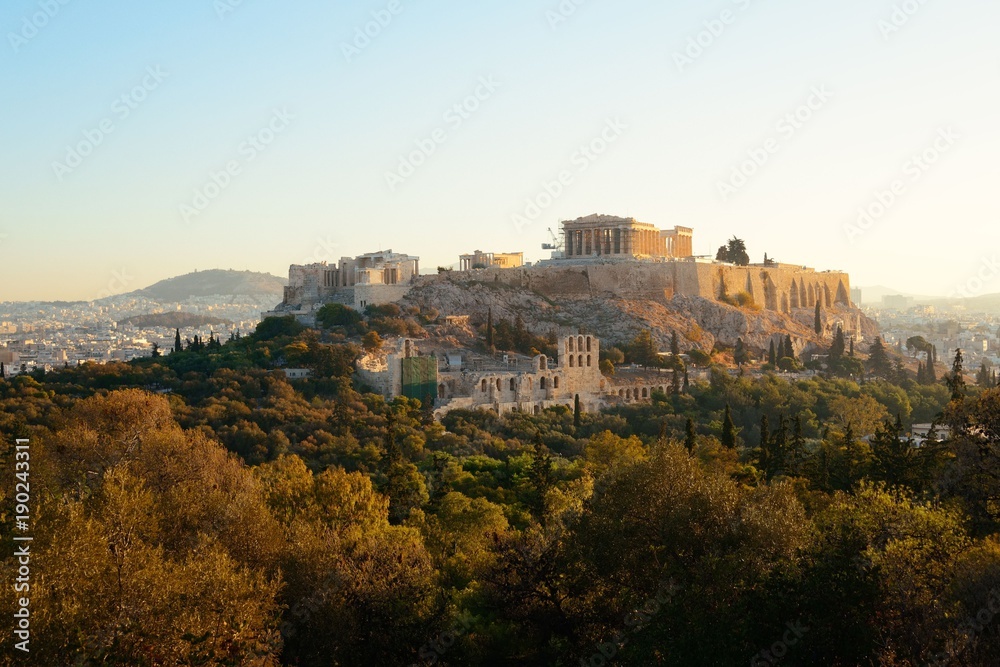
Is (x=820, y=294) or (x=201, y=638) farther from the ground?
(x=820, y=294)

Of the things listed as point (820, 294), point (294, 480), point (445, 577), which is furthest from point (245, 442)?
point (820, 294)

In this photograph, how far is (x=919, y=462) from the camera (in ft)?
76.1

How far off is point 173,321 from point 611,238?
89.0m

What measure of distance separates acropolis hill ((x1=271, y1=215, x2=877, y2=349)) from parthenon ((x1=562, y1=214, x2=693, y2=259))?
0.06 metres

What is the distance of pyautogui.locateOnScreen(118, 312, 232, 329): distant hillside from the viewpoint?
13975cm

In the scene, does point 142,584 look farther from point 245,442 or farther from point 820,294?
point 820,294

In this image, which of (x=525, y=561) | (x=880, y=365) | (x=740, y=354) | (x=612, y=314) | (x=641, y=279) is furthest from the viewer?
(x=641, y=279)

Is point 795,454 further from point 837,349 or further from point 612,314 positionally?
point 837,349

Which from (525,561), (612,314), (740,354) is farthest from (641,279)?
(525,561)

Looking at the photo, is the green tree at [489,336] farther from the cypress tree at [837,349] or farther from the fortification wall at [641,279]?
the cypress tree at [837,349]

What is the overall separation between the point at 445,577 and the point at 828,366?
43056 mm

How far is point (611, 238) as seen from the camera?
6919 cm

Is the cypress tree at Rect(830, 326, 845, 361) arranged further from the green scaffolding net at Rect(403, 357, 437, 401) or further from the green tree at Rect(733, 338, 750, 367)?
the green scaffolding net at Rect(403, 357, 437, 401)

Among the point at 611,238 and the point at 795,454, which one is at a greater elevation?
the point at 611,238
